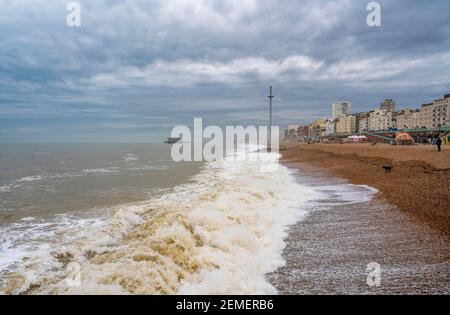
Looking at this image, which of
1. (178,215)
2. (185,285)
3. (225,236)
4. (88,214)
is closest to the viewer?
(185,285)

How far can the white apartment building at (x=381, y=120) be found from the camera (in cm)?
13738

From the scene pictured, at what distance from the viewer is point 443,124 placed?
347 ft

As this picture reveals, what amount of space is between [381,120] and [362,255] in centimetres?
15173

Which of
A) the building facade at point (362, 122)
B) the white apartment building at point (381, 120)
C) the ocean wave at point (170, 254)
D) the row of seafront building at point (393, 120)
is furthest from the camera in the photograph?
the building facade at point (362, 122)

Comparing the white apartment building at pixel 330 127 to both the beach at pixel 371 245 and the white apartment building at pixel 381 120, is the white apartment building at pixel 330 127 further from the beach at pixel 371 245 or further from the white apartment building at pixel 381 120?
the beach at pixel 371 245

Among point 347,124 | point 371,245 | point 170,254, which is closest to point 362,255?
point 371,245

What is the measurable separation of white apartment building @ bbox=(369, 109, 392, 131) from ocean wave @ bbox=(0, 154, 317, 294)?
14683cm

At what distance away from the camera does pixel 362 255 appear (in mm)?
6672

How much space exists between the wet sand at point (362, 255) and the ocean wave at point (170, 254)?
1.72ft

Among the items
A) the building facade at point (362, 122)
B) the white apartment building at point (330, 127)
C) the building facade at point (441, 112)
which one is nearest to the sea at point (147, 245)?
the building facade at point (441, 112)

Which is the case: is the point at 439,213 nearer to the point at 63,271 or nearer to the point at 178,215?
the point at 178,215
